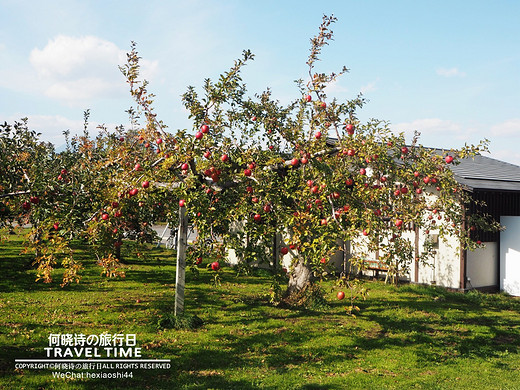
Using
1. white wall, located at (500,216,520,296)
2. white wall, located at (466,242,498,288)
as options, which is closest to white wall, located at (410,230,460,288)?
white wall, located at (466,242,498,288)

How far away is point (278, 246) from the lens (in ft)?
62.2

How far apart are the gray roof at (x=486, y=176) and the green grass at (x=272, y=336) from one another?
4.00m

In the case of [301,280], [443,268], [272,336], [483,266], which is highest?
[483,266]

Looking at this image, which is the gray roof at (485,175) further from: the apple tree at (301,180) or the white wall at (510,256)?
the apple tree at (301,180)

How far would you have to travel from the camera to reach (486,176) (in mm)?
17500

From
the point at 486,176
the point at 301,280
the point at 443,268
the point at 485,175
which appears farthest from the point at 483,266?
the point at 301,280

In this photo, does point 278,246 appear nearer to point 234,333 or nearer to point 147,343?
point 234,333

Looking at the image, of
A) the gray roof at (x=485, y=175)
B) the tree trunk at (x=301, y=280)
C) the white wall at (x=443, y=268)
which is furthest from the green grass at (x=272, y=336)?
the gray roof at (x=485, y=175)

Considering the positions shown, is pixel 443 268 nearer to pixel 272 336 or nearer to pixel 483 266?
pixel 483 266

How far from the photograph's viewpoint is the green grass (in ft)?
24.0

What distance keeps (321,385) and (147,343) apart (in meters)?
3.69

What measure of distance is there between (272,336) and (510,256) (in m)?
11.2

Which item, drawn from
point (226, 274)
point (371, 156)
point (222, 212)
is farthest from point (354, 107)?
point (226, 274)

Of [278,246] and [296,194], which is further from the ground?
[296,194]
